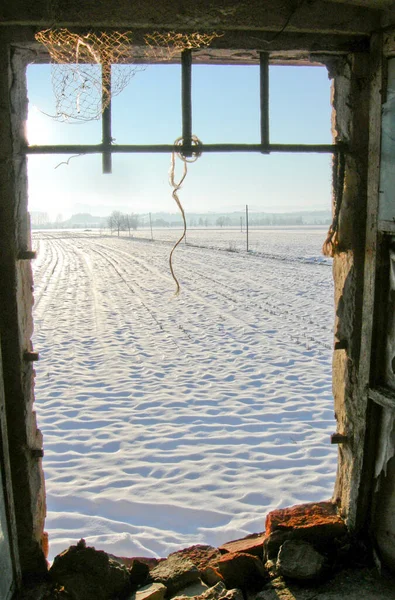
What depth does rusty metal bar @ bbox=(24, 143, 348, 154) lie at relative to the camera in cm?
248

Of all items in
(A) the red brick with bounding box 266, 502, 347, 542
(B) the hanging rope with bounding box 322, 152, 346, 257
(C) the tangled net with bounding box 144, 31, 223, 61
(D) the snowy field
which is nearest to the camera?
(C) the tangled net with bounding box 144, 31, 223, 61

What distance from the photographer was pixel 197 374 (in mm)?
6727

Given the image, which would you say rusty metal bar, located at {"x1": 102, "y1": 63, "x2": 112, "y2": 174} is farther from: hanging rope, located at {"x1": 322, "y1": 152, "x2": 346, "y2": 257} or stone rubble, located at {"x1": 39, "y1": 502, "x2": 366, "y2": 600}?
stone rubble, located at {"x1": 39, "y1": 502, "x2": 366, "y2": 600}

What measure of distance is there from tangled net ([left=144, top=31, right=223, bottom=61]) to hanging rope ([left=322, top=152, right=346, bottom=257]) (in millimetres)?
842

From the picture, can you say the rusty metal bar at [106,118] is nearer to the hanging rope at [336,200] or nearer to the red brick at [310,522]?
the hanging rope at [336,200]

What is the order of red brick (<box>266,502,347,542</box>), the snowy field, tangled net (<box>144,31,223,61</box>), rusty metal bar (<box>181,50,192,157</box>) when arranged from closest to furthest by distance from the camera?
tangled net (<box>144,31,223,61</box>) → rusty metal bar (<box>181,50,192,157</box>) → red brick (<box>266,502,347,542</box>) → the snowy field

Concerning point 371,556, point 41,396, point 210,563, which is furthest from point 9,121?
point 41,396

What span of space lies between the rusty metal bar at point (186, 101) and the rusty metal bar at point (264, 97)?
0.35 m

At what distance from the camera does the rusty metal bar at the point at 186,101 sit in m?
2.56

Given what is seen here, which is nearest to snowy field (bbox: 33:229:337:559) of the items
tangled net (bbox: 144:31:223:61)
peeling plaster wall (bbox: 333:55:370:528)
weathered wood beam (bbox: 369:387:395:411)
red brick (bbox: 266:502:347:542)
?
red brick (bbox: 266:502:347:542)

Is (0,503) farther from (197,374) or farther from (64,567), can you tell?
(197,374)

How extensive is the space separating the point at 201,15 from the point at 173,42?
174 mm

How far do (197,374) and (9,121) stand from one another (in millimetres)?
4774

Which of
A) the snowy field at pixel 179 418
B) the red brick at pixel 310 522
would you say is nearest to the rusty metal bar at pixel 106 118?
the red brick at pixel 310 522
